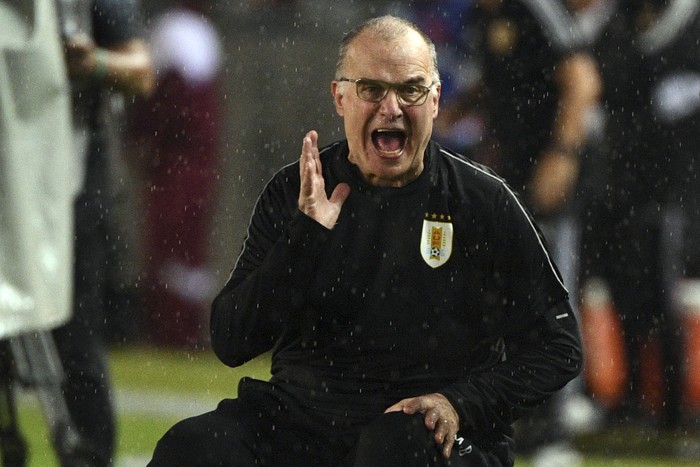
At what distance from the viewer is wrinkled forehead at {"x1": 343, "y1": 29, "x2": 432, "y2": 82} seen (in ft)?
12.3

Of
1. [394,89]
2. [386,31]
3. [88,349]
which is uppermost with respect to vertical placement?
[386,31]

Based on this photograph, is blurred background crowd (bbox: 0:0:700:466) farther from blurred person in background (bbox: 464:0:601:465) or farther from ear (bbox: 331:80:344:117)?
ear (bbox: 331:80:344:117)

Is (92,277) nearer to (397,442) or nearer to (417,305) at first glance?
(417,305)

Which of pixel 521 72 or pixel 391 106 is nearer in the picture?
pixel 391 106

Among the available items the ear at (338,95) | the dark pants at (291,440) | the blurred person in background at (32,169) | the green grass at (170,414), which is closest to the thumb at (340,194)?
the ear at (338,95)

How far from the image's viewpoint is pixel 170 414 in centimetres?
788

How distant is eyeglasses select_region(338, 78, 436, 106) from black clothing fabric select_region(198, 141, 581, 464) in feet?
0.49

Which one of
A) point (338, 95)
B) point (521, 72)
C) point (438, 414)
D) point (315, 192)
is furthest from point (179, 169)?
point (438, 414)

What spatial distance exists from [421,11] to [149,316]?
281 centimetres

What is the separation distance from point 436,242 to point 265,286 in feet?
1.33

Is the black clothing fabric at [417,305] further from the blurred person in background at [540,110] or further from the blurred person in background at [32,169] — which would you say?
the blurred person in background at [540,110]

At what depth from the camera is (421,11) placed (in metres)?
9.36

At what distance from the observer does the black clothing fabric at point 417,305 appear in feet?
12.1

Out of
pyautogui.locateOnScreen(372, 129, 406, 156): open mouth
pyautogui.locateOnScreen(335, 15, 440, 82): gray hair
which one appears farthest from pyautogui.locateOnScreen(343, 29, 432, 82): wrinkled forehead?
pyautogui.locateOnScreen(372, 129, 406, 156): open mouth
